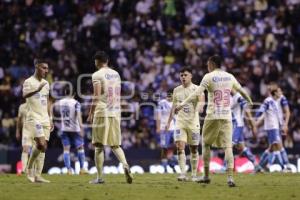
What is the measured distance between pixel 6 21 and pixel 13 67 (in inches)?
136

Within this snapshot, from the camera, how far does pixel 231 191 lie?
16.7 metres

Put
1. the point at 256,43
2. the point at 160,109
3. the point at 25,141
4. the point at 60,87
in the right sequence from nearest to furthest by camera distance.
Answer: the point at 25,141 < the point at 160,109 < the point at 60,87 < the point at 256,43

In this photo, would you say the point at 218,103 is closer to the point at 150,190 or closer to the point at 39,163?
the point at 150,190

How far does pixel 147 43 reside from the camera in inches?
1444

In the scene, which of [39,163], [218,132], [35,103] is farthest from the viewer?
[39,163]

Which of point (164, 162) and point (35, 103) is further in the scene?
point (164, 162)

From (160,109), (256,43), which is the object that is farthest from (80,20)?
(160,109)

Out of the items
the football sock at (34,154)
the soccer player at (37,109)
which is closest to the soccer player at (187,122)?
the soccer player at (37,109)

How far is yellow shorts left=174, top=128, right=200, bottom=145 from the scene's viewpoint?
2028cm

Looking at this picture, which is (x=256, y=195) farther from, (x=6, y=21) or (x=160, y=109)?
(x=6, y=21)

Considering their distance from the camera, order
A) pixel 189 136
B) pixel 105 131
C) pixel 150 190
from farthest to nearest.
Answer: pixel 189 136
pixel 105 131
pixel 150 190

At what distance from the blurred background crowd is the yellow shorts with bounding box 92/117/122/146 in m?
13.6

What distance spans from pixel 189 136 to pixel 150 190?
357cm

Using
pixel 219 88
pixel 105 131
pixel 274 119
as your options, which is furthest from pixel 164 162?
pixel 219 88
